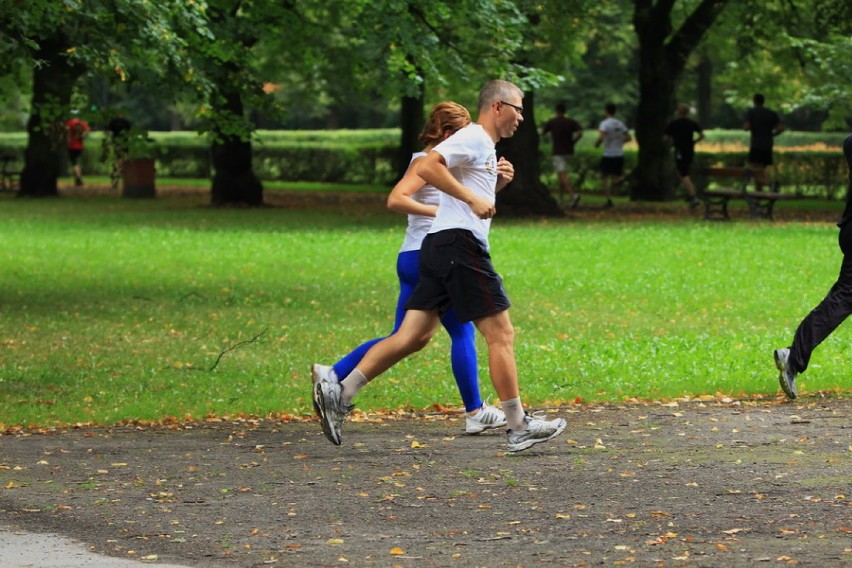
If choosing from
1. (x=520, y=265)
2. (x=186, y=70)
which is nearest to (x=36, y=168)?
(x=520, y=265)

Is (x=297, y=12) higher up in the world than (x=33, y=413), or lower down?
higher up

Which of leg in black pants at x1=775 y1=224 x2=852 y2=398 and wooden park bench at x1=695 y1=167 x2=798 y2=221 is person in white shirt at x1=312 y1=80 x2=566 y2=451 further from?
wooden park bench at x1=695 y1=167 x2=798 y2=221

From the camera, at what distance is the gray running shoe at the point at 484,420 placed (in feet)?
27.5

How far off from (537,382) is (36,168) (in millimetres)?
27861

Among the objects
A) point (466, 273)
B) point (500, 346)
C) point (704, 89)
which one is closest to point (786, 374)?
point (500, 346)

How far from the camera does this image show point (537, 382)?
10523mm

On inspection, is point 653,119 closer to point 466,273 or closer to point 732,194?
point 732,194

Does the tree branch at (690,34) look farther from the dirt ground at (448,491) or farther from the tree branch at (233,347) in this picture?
the dirt ground at (448,491)

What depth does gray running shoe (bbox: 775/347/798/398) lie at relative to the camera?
375 inches

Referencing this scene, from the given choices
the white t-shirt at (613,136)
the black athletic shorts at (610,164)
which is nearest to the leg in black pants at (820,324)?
the white t-shirt at (613,136)

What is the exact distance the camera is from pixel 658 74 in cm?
3319

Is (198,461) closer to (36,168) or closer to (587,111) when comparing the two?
(36,168)

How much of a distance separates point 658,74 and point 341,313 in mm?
20092

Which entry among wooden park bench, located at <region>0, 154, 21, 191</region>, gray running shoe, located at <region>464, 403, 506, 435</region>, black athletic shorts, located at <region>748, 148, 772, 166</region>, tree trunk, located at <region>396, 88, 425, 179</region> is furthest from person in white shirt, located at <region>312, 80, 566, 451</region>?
wooden park bench, located at <region>0, 154, 21, 191</region>
